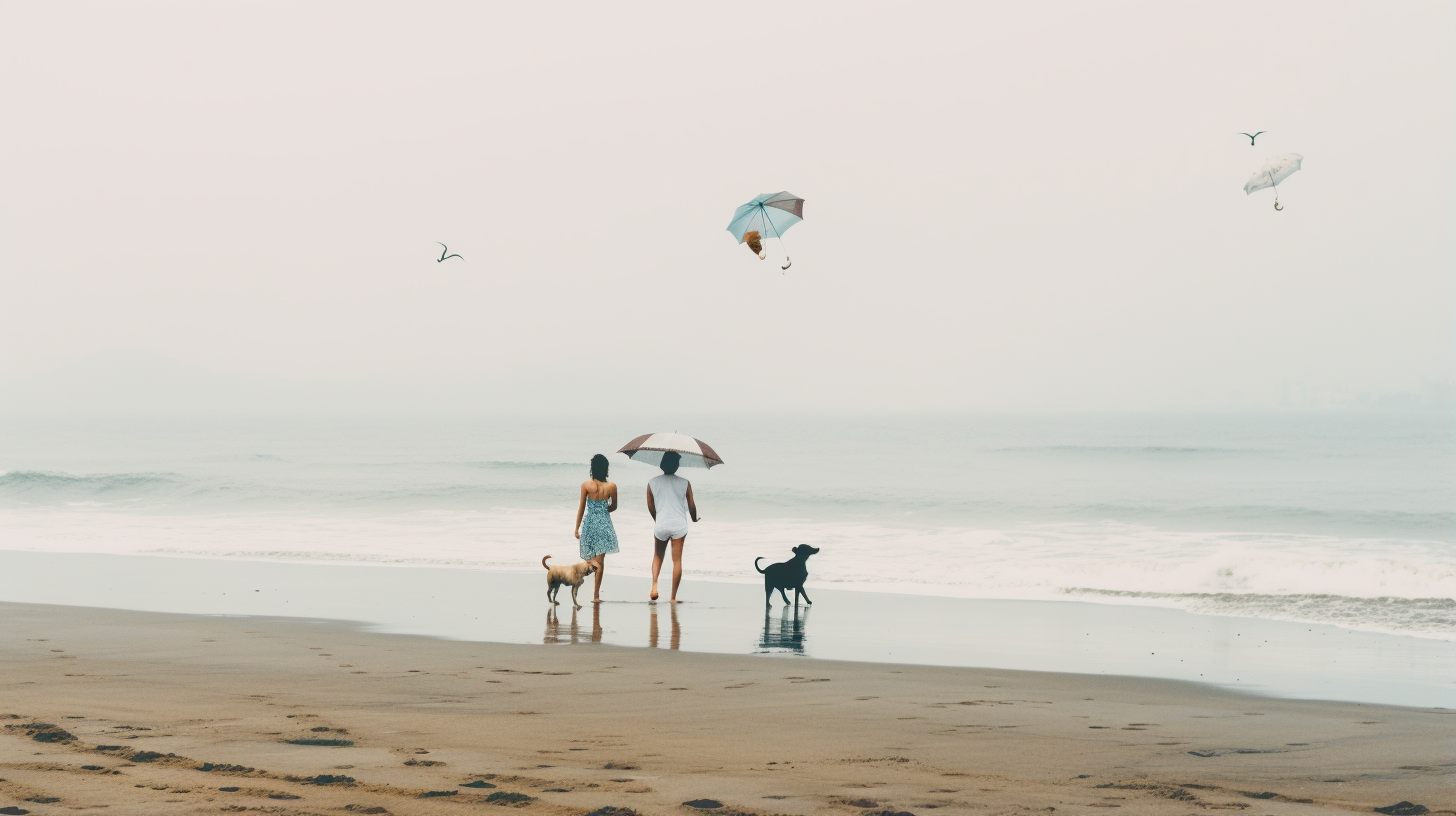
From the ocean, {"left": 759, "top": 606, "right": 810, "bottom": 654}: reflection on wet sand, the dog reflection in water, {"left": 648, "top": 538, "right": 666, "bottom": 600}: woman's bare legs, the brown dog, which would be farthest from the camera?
the ocean

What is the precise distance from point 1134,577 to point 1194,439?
62.6 m

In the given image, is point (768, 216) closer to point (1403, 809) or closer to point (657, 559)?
point (657, 559)

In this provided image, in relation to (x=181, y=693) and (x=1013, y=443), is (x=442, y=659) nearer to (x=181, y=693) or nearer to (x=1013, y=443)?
(x=181, y=693)

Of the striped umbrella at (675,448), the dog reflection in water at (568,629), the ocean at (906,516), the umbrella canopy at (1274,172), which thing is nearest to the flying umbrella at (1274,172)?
the umbrella canopy at (1274,172)

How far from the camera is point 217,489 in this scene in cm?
3584

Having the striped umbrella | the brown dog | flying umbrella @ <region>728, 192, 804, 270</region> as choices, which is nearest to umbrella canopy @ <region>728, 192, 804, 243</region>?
flying umbrella @ <region>728, 192, 804, 270</region>

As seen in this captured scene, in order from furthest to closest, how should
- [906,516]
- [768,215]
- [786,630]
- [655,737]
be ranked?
[906,516]
[768,215]
[786,630]
[655,737]

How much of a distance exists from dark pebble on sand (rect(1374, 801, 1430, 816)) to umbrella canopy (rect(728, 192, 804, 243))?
9.68 metres

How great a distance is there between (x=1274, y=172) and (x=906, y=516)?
1592cm

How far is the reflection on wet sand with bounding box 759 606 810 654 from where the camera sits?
9.72m

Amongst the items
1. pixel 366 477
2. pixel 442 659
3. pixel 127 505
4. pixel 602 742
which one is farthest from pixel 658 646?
pixel 366 477

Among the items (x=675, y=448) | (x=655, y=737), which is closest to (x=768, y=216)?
(x=675, y=448)

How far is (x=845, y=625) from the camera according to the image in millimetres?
11133

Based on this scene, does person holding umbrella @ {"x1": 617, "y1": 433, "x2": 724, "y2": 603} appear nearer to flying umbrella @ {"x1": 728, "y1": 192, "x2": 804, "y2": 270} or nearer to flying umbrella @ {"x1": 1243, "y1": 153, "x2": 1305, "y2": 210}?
flying umbrella @ {"x1": 728, "y1": 192, "x2": 804, "y2": 270}
